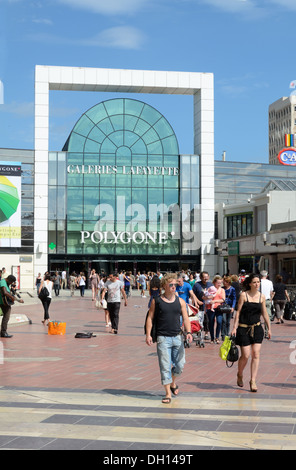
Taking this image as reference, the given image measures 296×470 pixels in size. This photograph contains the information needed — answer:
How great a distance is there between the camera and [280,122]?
159 m

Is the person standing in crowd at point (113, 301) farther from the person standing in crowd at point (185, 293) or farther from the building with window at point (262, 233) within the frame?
the building with window at point (262, 233)

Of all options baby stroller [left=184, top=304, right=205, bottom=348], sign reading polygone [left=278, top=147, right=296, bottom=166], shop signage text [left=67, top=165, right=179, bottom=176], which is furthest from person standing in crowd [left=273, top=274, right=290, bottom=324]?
sign reading polygone [left=278, top=147, right=296, bottom=166]

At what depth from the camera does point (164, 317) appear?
871cm

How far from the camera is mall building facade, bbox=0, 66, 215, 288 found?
52844 mm

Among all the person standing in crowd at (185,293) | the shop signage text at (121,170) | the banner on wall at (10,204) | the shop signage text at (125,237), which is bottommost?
the person standing in crowd at (185,293)

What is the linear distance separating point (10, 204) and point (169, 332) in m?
44.9

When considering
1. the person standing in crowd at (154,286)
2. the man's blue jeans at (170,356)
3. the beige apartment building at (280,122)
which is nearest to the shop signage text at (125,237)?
the person standing in crowd at (154,286)

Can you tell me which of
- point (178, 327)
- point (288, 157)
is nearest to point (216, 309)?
point (178, 327)

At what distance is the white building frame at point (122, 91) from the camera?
52.5 m

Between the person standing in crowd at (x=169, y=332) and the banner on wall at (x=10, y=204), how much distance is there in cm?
4408

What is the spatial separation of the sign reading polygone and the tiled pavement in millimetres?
50832

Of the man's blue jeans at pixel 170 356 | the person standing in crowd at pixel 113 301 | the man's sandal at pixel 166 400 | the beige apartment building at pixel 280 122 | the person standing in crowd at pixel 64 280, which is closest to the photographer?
the man's sandal at pixel 166 400
